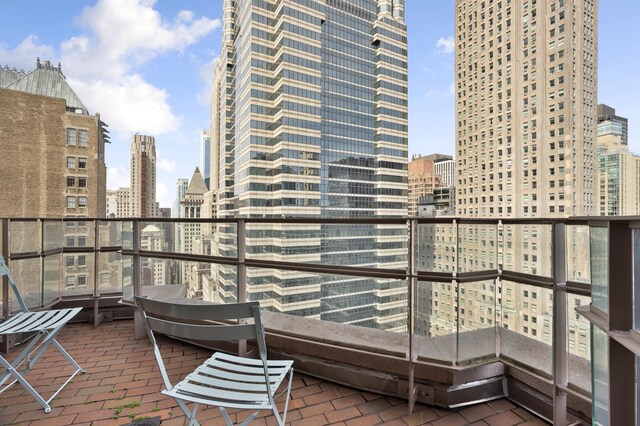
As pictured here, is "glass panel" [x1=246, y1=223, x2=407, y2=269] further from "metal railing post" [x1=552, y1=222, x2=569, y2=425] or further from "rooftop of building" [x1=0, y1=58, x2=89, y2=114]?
"rooftop of building" [x1=0, y1=58, x2=89, y2=114]

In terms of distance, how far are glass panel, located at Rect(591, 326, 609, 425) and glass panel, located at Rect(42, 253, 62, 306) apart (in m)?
4.85

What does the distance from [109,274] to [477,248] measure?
4239 millimetres

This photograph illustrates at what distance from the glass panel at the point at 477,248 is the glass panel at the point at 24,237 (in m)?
4.39

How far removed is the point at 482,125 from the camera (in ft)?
222

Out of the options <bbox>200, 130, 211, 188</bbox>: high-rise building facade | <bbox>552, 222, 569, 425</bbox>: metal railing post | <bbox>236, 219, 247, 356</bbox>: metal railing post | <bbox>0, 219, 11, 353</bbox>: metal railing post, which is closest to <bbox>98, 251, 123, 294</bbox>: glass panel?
<bbox>0, 219, 11, 353</bbox>: metal railing post

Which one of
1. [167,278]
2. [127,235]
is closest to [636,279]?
[167,278]

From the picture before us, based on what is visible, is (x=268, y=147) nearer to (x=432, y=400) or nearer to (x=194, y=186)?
(x=194, y=186)

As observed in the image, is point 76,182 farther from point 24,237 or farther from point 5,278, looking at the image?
point 5,278

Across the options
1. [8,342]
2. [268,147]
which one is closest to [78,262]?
[8,342]

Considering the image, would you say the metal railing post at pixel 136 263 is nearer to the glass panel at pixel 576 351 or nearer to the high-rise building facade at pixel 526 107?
the glass panel at pixel 576 351

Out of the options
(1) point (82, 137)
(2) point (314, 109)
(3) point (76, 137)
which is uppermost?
(2) point (314, 109)

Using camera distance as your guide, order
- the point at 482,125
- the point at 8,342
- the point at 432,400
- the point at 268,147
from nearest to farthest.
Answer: the point at 432,400, the point at 8,342, the point at 268,147, the point at 482,125

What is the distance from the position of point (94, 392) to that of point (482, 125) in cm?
7837

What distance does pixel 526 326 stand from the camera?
2.21 metres
